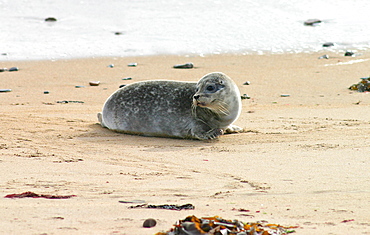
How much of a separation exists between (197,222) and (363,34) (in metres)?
12.7

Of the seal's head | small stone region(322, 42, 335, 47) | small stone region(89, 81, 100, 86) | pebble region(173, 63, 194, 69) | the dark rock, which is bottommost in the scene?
small stone region(89, 81, 100, 86)

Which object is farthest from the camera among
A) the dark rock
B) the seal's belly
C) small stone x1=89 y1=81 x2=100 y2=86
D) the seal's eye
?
the dark rock

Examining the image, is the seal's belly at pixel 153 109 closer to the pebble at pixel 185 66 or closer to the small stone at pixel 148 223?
the small stone at pixel 148 223

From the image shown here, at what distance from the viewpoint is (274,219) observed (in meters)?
3.05

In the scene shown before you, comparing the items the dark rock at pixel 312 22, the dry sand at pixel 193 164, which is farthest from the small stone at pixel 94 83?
the dark rock at pixel 312 22

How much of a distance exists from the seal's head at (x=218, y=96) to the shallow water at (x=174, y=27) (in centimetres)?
658

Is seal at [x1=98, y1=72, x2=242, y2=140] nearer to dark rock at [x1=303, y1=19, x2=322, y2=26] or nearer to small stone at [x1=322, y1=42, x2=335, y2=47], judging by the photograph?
small stone at [x1=322, y1=42, x2=335, y2=47]

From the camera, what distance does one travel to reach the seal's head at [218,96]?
5723 millimetres

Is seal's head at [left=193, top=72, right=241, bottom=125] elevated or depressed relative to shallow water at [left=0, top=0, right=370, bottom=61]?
elevated

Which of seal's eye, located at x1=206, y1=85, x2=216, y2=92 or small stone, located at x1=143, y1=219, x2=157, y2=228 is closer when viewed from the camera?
small stone, located at x1=143, y1=219, x2=157, y2=228

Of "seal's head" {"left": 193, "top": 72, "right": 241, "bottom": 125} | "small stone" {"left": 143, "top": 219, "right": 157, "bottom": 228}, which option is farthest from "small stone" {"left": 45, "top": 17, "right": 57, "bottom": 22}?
"small stone" {"left": 143, "top": 219, "right": 157, "bottom": 228}

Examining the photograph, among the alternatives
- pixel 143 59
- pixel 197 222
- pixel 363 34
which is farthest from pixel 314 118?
pixel 363 34

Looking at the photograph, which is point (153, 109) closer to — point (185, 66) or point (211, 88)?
point (211, 88)

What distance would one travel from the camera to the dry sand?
3102mm
